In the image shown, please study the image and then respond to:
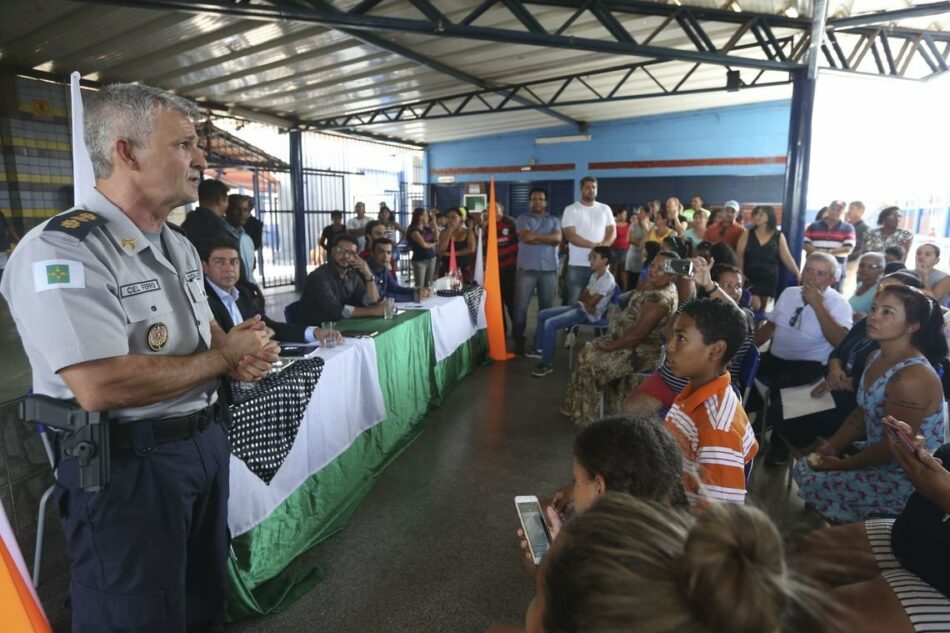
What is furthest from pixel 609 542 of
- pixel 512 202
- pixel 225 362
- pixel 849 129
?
pixel 512 202

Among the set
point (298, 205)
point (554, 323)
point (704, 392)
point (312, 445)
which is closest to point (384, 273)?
point (554, 323)

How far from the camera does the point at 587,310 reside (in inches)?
202

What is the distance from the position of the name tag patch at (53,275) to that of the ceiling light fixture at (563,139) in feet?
39.9

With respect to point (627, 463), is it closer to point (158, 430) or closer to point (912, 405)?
point (158, 430)

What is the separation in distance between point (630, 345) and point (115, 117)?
9.54 ft

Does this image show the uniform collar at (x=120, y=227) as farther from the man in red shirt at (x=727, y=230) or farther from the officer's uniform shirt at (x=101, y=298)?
the man in red shirt at (x=727, y=230)

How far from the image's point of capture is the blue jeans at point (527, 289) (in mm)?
5656

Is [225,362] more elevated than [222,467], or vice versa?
[225,362]

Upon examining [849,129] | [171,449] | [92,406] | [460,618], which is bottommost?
[460,618]

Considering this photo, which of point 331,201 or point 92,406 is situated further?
point 331,201

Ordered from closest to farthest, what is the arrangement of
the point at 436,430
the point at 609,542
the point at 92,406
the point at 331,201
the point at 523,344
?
the point at 609,542
the point at 92,406
the point at 436,430
the point at 523,344
the point at 331,201

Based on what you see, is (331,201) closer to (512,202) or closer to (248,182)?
(512,202)

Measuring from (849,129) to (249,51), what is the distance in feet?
32.4

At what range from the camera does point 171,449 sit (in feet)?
4.36
